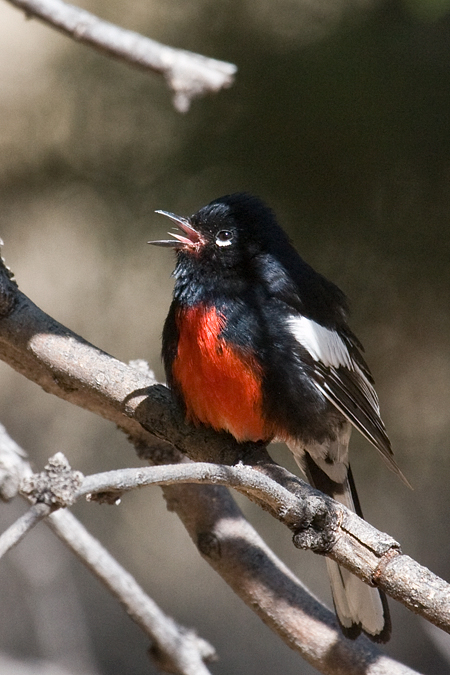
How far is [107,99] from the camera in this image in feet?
17.2

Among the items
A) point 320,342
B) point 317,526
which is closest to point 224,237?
point 320,342

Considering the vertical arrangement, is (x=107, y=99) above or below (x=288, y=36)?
below

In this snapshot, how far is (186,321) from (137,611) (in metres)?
1.18

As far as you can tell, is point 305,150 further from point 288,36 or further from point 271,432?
point 271,432

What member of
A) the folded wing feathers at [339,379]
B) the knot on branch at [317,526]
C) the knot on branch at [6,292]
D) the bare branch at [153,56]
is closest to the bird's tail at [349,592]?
the folded wing feathers at [339,379]

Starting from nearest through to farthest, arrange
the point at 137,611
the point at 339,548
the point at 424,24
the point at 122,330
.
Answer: the point at 339,548, the point at 137,611, the point at 424,24, the point at 122,330

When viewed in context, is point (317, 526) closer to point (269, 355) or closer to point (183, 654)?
point (269, 355)

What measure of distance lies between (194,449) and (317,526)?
841mm

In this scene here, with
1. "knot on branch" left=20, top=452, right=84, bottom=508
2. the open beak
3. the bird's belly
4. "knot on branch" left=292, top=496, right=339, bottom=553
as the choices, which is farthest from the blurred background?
"knot on branch" left=20, top=452, right=84, bottom=508

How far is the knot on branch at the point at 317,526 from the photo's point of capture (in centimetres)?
254

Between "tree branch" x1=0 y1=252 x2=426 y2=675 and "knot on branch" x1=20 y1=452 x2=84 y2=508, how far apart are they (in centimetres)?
142

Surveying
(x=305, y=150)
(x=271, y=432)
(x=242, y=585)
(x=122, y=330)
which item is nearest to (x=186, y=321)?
(x=271, y=432)

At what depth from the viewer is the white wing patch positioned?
3.38m

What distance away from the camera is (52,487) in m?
1.69
